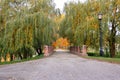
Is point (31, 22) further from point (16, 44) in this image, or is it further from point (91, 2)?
point (91, 2)

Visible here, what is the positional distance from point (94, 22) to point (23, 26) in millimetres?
8562

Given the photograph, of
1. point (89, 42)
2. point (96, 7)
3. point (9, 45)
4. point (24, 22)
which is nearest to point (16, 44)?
point (9, 45)

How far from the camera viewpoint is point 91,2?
25969 millimetres

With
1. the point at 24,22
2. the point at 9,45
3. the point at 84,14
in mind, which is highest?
the point at 84,14

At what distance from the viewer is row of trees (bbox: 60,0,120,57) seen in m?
24.0

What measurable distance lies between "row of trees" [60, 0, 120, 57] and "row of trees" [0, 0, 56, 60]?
4571 millimetres

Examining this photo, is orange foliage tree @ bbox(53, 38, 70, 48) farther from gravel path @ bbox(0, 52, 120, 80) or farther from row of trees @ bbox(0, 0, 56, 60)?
gravel path @ bbox(0, 52, 120, 80)

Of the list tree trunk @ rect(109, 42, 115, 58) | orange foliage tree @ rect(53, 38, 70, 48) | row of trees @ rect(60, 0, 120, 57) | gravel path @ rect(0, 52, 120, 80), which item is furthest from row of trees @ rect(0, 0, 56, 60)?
orange foliage tree @ rect(53, 38, 70, 48)

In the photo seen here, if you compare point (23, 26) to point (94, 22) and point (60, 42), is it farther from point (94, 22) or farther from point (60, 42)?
point (60, 42)

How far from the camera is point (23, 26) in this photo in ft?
66.7

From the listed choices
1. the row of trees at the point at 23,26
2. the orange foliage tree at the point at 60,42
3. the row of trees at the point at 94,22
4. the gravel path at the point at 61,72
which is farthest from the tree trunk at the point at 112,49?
the orange foliage tree at the point at 60,42

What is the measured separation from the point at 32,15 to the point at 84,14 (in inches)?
317

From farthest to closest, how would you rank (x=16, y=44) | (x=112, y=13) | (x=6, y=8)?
(x=112, y=13), (x=6, y=8), (x=16, y=44)

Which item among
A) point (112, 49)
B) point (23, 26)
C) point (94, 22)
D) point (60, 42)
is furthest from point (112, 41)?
point (60, 42)
